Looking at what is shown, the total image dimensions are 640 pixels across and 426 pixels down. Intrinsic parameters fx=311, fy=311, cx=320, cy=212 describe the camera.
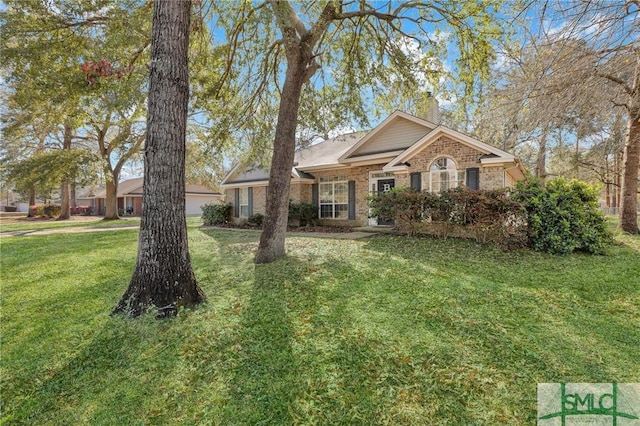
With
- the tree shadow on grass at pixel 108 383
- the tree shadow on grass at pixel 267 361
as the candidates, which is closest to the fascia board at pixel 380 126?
the tree shadow on grass at pixel 267 361

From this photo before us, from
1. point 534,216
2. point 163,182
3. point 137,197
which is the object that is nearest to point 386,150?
point 534,216

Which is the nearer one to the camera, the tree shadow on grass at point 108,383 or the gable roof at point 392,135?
the tree shadow on grass at point 108,383

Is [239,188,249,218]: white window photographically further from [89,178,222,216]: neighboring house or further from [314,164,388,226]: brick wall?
[89,178,222,216]: neighboring house

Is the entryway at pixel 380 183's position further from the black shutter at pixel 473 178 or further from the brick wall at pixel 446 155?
the black shutter at pixel 473 178

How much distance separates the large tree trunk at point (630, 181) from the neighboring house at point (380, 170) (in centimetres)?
326

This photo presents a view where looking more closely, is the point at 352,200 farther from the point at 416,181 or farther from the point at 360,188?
the point at 416,181

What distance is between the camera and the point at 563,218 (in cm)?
829

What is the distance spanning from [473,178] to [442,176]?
1.16 meters

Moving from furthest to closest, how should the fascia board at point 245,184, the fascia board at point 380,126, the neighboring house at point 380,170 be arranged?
the fascia board at point 245,184, the fascia board at point 380,126, the neighboring house at point 380,170

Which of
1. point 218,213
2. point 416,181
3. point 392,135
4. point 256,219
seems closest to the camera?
point 416,181

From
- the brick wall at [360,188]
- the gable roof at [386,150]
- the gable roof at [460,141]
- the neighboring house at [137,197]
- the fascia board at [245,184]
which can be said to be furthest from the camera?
the neighboring house at [137,197]

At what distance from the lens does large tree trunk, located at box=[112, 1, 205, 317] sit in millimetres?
4398

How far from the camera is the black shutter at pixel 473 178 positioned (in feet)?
36.6

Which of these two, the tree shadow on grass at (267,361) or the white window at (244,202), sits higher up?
the white window at (244,202)
